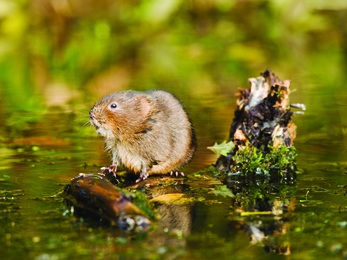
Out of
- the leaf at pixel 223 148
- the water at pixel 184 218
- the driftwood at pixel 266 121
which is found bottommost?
the water at pixel 184 218

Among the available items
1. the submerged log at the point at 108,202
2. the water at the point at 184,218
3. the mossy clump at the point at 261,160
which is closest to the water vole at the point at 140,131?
the water at the point at 184,218

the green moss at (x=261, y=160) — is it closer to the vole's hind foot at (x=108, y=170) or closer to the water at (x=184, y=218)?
the water at (x=184, y=218)

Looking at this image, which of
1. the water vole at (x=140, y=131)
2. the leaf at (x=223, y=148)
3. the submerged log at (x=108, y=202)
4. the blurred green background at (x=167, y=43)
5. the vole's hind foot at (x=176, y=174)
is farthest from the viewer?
the blurred green background at (x=167, y=43)

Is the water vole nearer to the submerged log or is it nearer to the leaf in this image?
the leaf

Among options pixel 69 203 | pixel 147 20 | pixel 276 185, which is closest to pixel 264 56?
pixel 147 20

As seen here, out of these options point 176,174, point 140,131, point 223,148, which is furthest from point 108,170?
point 223,148

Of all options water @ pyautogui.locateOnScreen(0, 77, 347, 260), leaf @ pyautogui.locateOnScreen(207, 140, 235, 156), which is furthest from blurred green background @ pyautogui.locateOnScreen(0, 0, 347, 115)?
leaf @ pyautogui.locateOnScreen(207, 140, 235, 156)

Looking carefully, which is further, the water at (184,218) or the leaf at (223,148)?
the leaf at (223,148)
